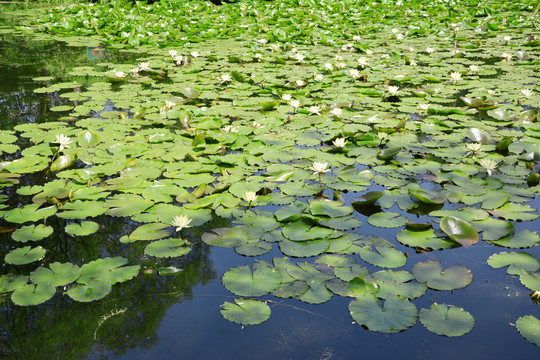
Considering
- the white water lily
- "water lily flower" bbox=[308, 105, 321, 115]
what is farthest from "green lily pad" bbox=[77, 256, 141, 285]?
the white water lily

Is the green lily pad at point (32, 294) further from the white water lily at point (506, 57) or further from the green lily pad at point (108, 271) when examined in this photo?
the white water lily at point (506, 57)

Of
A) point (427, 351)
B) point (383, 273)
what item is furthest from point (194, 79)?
point (427, 351)

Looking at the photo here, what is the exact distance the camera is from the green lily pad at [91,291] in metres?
1.68

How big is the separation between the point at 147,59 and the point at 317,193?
4.09m

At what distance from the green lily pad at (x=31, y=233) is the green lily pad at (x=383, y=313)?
144 cm

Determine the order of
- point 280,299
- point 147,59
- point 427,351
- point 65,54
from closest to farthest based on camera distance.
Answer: point 427,351
point 280,299
point 147,59
point 65,54

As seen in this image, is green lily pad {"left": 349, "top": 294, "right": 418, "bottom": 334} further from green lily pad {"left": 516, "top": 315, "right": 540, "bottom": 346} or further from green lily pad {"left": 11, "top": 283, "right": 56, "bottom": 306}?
green lily pad {"left": 11, "top": 283, "right": 56, "bottom": 306}

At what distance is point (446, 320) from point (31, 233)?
183 centimetres

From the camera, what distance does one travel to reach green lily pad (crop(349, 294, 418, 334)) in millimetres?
1544

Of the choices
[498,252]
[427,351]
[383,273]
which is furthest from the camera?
[498,252]

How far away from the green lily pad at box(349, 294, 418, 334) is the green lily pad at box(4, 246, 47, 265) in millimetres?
1338

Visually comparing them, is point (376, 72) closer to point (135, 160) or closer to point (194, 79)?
point (194, 79)

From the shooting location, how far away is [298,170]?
8.94 ft

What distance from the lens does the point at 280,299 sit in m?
1.70
